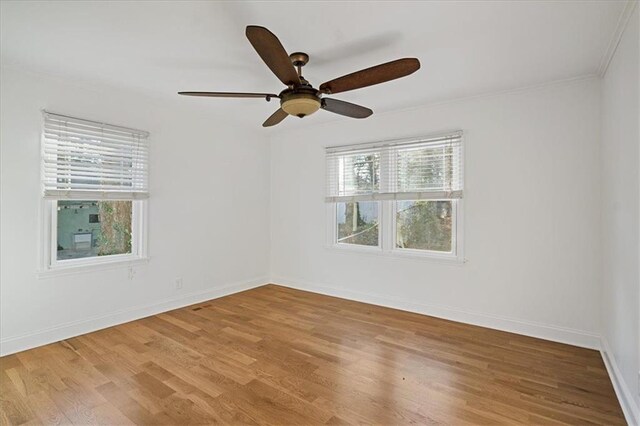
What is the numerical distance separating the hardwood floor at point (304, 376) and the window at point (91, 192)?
33.2 inches

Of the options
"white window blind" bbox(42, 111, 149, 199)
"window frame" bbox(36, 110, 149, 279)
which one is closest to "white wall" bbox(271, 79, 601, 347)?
"white window blind" bbox(42, 111, 149, 199)

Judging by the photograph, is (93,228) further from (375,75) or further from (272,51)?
(375,75)

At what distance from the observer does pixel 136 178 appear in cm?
355

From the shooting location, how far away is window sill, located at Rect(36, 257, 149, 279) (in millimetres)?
2928

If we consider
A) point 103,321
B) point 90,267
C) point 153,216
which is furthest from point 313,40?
point 103,321

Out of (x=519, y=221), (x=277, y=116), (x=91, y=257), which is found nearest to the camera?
(x=277, y=116)

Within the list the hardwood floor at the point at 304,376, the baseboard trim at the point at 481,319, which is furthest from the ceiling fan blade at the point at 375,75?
the baseboard trim at the point at 481,319

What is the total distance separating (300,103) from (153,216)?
8.00ft

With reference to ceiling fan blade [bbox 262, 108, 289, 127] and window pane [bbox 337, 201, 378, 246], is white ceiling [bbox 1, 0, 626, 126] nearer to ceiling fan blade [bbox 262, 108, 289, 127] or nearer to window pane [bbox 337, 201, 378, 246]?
ceiling fan blade [bbox 262, 108, 289, 127]

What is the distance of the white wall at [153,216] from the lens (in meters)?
2.75

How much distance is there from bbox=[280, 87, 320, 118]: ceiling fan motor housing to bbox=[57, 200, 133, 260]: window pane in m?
2.38

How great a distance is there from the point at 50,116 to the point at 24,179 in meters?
0.61

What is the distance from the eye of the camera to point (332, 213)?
4531 millimetres

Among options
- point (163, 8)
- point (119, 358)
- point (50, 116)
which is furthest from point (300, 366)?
point (50, 116)
